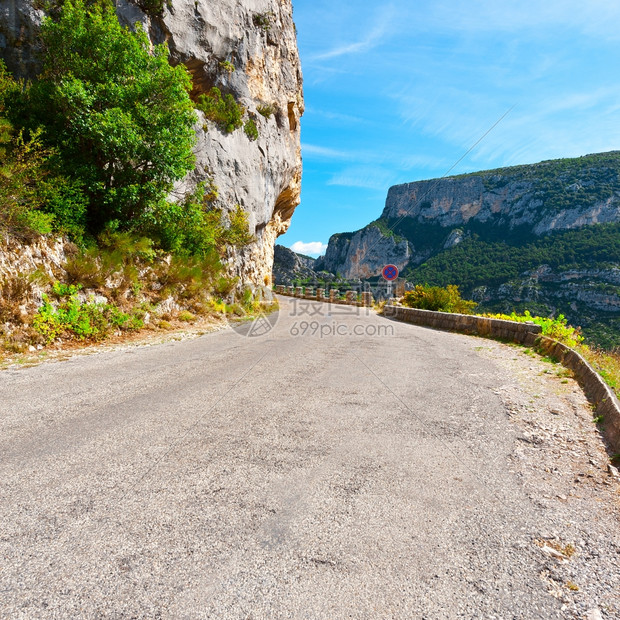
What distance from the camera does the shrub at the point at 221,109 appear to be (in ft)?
59.0

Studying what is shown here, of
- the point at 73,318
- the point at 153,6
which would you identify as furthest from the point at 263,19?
the point at 73,318

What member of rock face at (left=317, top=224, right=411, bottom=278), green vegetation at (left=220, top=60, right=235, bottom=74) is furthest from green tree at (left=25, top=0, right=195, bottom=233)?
rock face at (left=317, top=224, right=411, bottom=278)

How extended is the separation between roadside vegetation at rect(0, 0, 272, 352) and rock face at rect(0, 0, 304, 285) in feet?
9.37

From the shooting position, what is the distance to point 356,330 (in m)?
13.2

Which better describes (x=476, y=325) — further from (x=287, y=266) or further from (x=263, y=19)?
(x=287, y=266)

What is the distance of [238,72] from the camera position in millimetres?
20328

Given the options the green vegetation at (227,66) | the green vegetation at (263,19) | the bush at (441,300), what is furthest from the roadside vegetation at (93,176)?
the green vegetation at (263,19)

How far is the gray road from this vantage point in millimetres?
1747

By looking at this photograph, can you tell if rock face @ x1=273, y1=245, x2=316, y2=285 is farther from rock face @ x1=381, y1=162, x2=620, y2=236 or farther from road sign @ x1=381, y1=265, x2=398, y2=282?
rock face @ x1=381, y1=162, x2=620, y2=236

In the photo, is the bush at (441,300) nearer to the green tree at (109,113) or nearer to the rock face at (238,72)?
the rock face at (238,72)

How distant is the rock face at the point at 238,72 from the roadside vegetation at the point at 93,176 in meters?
2.85

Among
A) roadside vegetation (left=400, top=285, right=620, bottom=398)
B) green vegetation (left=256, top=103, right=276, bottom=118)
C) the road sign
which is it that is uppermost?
green vegetation (left=256, top=103, right=276, bottom=118)

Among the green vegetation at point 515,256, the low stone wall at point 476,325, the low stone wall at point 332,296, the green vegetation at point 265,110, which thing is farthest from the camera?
the green vegetation at point 515,256

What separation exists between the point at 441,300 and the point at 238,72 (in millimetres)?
18007
